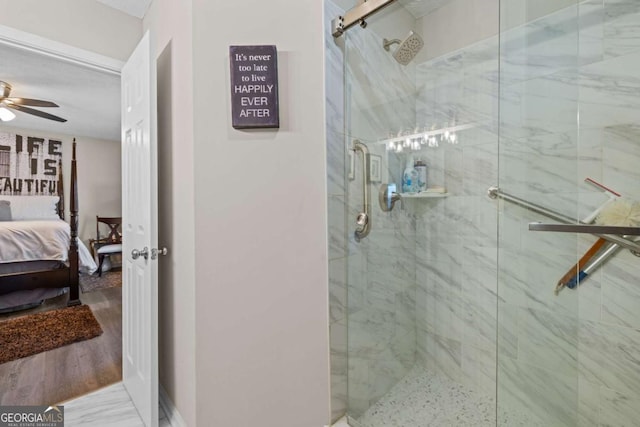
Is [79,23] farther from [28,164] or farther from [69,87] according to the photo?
[28,164]

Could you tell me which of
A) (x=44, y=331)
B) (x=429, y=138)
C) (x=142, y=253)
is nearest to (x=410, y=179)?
(x=429, y=138)

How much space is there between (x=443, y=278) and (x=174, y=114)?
1797mm

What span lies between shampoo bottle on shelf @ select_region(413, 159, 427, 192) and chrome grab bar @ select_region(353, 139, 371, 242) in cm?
40

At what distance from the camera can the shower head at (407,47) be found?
5.33 ft

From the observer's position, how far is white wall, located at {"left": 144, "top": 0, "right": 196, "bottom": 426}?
1.38 meters

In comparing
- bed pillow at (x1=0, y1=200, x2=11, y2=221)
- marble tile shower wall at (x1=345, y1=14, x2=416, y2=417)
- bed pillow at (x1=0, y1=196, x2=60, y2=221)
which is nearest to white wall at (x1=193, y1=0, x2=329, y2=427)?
marble tile shower wall at (x1=345, y1=14, x2=416, y2=417)

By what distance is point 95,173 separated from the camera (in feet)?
18.4

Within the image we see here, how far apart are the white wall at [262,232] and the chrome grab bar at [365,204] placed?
0.21m

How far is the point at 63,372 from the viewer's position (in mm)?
2113

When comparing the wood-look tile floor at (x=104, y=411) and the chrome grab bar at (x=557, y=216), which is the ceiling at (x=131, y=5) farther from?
the wood-look tile floor at (x=104, y=411)

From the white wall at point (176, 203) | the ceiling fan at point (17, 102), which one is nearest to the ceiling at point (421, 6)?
the white wall at point (176, 203)

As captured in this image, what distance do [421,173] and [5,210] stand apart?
570cm

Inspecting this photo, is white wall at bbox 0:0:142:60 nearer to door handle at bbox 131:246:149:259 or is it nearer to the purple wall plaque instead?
the purple wall plaque

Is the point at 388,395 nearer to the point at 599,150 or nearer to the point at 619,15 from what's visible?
the point at 599,150
